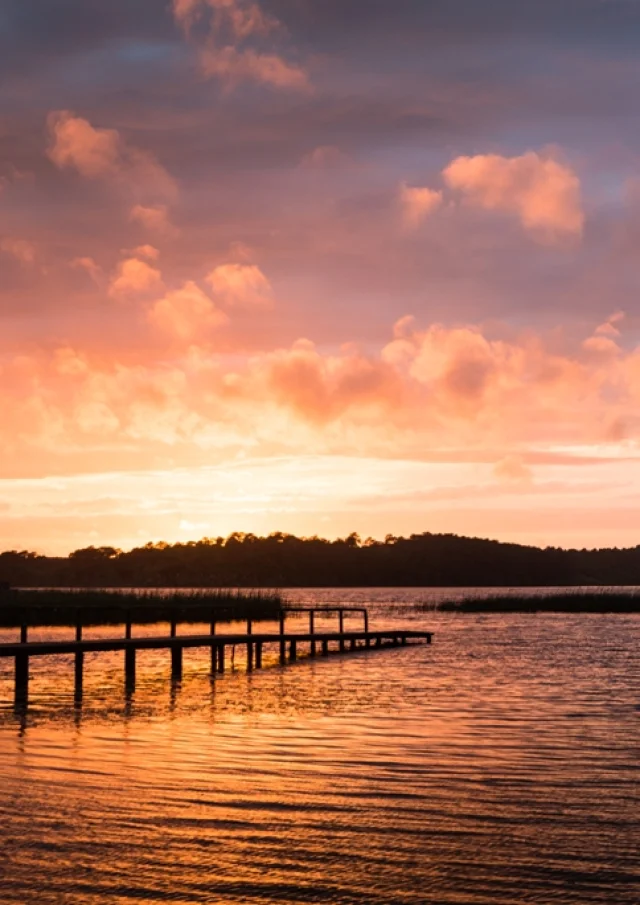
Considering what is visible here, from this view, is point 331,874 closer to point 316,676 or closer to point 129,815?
point 129,815

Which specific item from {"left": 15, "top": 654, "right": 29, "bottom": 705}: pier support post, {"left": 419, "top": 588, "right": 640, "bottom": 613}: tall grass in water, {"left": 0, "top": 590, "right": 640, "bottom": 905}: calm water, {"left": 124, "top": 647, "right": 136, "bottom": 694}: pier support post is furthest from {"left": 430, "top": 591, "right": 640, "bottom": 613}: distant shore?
{"left": 15, "top": 654, "right": 29, "bottom": 705}: pier support post

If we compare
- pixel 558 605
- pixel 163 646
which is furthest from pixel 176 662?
pixel 558 605

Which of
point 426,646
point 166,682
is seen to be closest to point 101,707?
point 166,682

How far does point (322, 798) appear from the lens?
1412 cm

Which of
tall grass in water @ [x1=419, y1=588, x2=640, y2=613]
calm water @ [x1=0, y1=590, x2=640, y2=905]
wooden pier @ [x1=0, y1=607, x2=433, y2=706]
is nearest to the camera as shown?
calm water @ [x1=0, y1=590, x2=640, y2=905]

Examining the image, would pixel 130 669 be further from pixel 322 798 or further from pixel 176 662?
pixel 322 798

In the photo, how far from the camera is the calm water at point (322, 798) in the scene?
10125mm

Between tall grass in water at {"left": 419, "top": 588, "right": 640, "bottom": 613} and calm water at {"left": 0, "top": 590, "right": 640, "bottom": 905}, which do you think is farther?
tall grass in water at {"left": 419, "top": 588, "right": 640, "bottom": 613}

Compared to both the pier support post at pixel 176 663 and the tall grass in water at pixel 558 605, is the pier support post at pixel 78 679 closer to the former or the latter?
the pier support post at pixel 176 663

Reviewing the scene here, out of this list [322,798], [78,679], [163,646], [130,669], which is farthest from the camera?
[163,646]

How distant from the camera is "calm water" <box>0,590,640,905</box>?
10.1 metres

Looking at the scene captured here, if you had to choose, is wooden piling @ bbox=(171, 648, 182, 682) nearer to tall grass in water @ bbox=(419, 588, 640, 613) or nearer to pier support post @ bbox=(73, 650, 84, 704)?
pier support post @ bbox=(73, 650, 84, 704)

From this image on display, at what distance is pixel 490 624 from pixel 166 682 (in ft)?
162

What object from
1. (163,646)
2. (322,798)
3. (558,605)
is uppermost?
(163,646)
